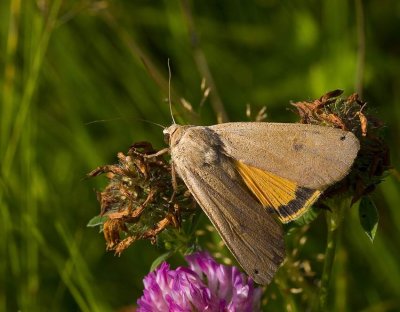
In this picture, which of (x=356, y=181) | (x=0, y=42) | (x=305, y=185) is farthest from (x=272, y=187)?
(x=0, y=42)

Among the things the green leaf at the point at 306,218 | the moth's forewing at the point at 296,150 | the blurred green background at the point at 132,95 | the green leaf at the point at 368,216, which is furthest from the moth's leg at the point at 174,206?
the blurred green background at the point at 132,95

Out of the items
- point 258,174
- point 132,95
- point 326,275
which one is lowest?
point 326,275

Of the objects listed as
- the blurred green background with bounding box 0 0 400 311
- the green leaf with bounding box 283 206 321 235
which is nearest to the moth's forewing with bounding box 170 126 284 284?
the green leaf with bounding box 283 206 321 235

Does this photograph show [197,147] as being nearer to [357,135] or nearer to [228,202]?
[228,202]

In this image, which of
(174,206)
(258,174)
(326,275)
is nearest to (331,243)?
(326,275)

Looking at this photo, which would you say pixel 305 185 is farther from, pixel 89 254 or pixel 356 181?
pixel 89 254

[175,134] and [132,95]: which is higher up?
[175,134]
